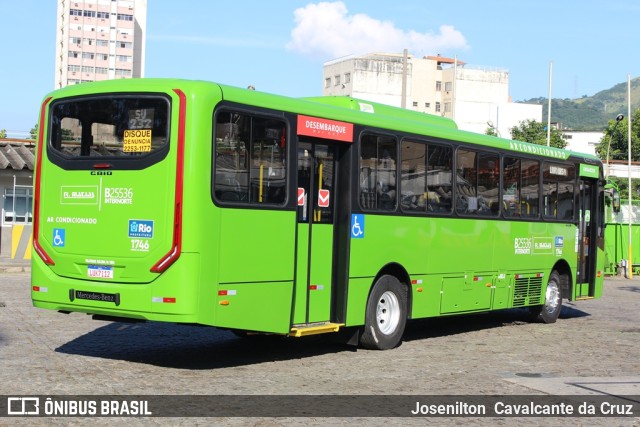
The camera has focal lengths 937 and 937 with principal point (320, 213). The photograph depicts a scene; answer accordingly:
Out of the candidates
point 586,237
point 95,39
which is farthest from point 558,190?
point 95,39

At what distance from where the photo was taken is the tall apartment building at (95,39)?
518 ft

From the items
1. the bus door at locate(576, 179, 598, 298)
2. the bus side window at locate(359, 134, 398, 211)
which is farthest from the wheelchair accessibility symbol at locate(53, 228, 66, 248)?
the bus door at locate(576, 179, 598, 298)

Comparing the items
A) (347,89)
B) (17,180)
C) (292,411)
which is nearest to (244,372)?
(292,411)

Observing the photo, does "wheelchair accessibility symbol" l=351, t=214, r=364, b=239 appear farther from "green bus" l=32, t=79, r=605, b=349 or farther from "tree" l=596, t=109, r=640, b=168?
"tree" l=596, t=109, r=640, b=168

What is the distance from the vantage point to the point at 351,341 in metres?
13.1

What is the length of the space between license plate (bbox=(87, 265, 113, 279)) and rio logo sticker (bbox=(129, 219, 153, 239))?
1.70ft

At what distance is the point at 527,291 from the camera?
17328 millimetres

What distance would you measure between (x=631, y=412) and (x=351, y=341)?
465cm

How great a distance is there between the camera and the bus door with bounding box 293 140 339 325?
38.5ft

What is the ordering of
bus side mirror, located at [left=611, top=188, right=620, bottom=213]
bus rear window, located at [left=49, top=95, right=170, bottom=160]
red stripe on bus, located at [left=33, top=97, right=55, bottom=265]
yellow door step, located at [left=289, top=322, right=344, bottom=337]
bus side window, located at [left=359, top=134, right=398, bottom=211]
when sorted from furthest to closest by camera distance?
bus side mirror, located at [left=611, top=188, right=620, bottom=213] → bus side window, located at [left=359, top=134, right=398, bottom=211] → yellow door step, located at [left=289, top=322, right=344, bottom=337] → red stripe on bus, located at [left=33, top=97, right=55, bottom=265] → bus rear window, located at [left=49, top=95, right=170, bottom=160]

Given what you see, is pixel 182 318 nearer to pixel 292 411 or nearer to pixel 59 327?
pixel 292 411

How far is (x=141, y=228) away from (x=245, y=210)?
3.95ft

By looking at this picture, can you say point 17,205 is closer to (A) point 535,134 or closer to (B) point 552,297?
(B) point 552,297

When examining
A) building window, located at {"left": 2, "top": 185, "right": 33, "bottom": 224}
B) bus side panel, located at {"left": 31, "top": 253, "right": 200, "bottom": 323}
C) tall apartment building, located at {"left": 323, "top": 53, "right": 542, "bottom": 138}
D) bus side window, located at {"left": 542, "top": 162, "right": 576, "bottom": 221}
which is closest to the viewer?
bus side panel, located at {"left": 31, "top": 253, "right": 200, "bottom": 323}
